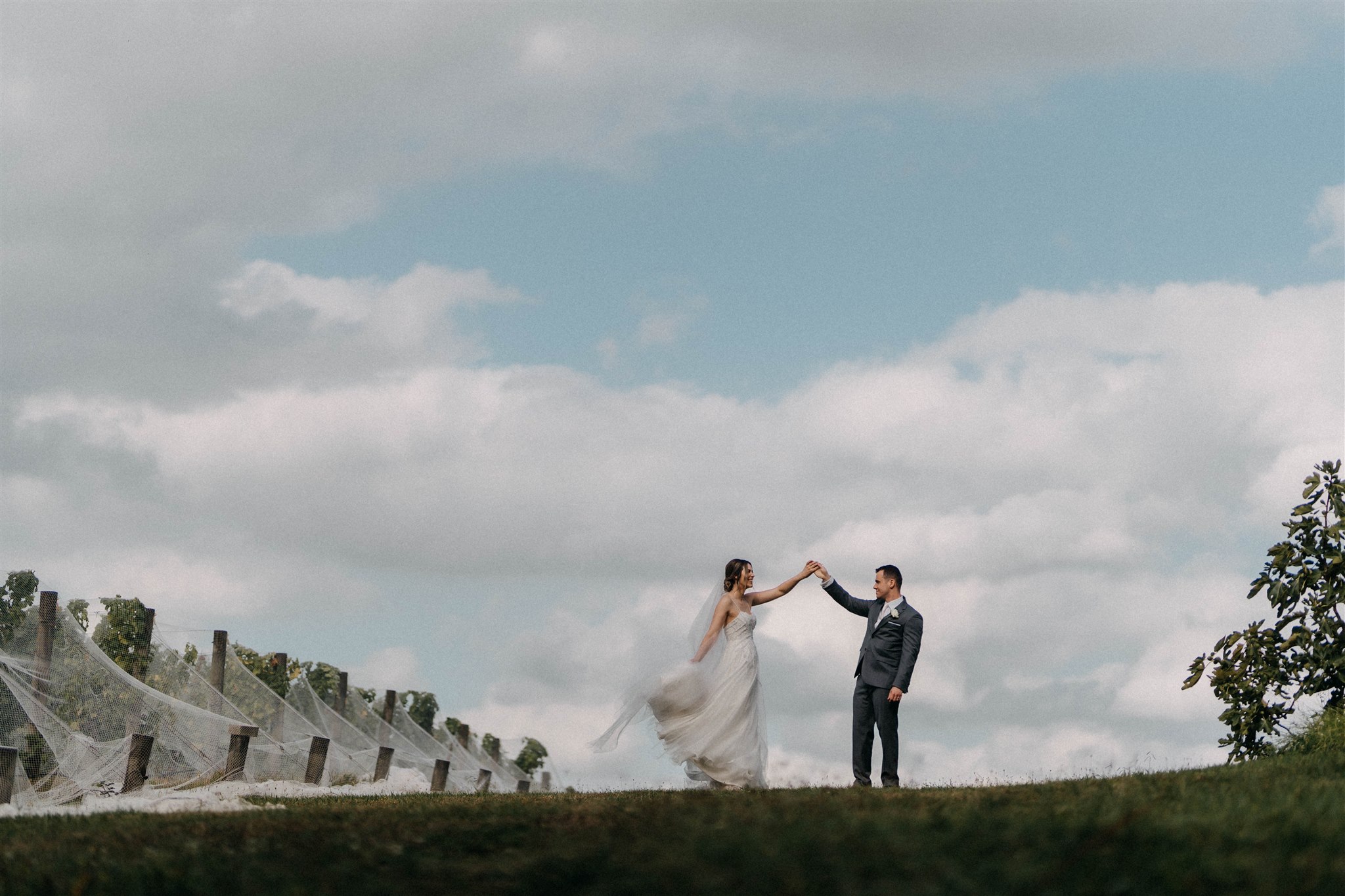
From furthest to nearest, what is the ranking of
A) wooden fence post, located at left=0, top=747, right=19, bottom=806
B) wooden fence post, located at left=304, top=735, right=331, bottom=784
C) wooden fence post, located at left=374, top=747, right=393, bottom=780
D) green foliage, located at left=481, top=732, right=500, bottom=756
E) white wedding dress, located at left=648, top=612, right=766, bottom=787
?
green foliage, located at left=481, top=732, right=500, bottom=756 < wooden fence post, located at left=374, top=747, right=393, bottom=780 < wooden fence post, located at left=304, top=735, right=331, bottom=784 < wooden fence post, located at left=0, top=747, right=19, bottom=806 < white wedding dress, located at left=648, top=612, right=766, bottom=787

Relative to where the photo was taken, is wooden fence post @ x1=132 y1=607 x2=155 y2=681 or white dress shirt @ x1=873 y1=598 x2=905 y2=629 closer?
white dress shirt @ x1=873 y1=598 x2=905 y2=629

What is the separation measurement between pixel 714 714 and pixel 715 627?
99 centimetres

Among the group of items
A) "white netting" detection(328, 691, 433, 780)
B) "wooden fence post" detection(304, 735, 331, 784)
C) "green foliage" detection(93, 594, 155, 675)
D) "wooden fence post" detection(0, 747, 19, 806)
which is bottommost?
"wooden fence post" detection(0, 747, 19, 806)

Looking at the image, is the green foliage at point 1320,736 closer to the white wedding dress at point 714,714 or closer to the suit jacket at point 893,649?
the suit jacket at point 893,649

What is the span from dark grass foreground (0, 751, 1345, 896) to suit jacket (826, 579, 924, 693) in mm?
4845

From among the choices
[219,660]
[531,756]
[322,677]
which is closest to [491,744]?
[531,756]

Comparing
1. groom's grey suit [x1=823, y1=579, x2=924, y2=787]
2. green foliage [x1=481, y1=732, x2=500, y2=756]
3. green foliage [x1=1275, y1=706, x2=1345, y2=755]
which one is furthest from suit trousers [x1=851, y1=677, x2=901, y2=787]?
green foliage [x1=481, y1=732, x2=500, y2=756]

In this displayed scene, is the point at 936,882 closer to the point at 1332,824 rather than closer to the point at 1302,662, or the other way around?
the point at 1332,824

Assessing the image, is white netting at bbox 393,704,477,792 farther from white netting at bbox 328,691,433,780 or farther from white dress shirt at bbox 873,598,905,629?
white dress shirt at bbox 873,598,905,629

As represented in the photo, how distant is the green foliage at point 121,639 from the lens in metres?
19.8

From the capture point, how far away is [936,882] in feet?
19.1

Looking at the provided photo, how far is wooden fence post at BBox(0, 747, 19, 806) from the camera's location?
15344mm

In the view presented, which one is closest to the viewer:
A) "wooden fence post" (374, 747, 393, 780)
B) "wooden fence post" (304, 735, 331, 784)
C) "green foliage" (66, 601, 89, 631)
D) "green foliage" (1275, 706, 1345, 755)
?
"green foliage" (1275, 706, 1345, 755)

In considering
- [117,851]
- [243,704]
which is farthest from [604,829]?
[243,704]
